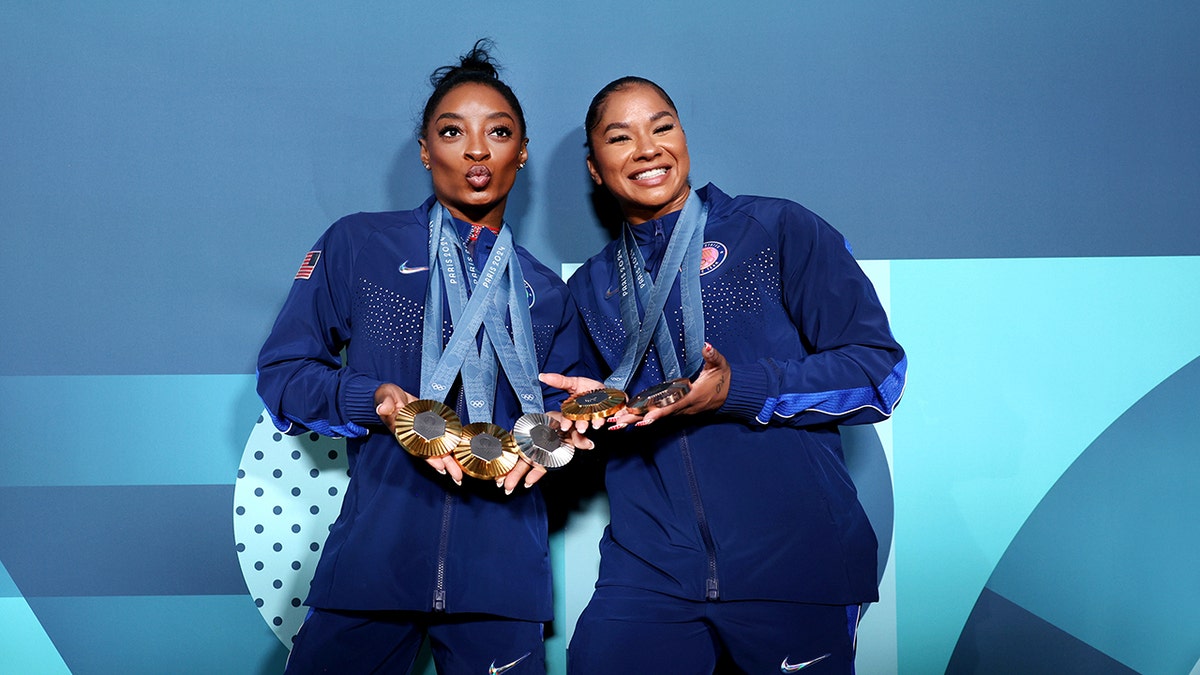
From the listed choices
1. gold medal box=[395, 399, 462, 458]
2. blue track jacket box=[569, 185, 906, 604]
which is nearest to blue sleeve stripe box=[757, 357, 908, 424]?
blue track jacket box=[569, 185, 906, 604]

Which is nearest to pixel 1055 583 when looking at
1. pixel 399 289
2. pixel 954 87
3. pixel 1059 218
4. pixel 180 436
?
pixel 1059 218

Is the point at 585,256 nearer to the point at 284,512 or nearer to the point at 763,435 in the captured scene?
the point at 763,435

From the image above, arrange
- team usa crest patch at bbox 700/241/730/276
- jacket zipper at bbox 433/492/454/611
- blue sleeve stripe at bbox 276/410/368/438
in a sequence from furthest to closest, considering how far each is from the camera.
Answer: team usa crest patch at bbox 700/241/730/276, blue sleeve stripe at bbox 276/410/368/438, jacket zipper at bbox 433/492/454/611

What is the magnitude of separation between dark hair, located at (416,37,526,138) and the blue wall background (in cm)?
5

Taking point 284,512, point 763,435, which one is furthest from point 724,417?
point 284,512

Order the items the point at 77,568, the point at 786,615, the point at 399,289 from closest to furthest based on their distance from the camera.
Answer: the point at 786,615 < the point at 399,289 < the point at 77,568

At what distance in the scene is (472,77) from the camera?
2.36 m

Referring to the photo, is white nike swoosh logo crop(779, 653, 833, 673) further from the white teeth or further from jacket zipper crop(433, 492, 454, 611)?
the white teeth

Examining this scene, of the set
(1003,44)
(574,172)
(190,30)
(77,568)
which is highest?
(1003,44)

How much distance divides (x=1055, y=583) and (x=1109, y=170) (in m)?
Result: 1.12

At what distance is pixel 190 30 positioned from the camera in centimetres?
267

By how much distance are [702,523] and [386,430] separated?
687 mm

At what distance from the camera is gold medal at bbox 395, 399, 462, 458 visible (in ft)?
6.18

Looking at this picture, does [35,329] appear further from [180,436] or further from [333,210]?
[333,210]
